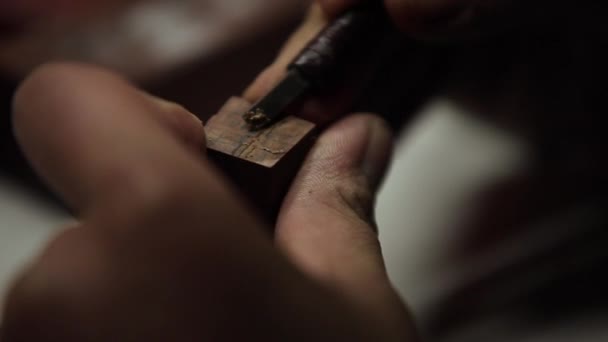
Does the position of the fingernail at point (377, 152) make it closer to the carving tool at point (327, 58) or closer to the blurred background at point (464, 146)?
the carving tool at point (327, 58)

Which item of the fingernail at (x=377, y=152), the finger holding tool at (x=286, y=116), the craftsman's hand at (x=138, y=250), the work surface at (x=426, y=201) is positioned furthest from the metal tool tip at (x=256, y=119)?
the work surface at (x=426, y=201)

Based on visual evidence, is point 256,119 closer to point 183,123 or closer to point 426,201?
point 183,123

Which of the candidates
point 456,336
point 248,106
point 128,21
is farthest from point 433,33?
point 128,21

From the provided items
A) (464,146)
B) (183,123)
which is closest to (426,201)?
(464,146)

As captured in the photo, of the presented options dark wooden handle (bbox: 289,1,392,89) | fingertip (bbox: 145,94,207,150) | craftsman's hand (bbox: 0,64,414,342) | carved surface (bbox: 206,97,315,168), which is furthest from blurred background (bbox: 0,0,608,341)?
craftsman's hand (bbox: 0,64,414,342)

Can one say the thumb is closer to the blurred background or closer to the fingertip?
the fingertip

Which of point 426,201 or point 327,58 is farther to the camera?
point 426,201

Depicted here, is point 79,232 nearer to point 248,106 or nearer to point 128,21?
point 248,106
